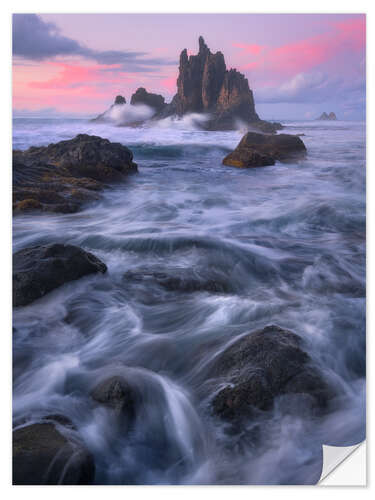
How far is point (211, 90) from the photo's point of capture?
443cm

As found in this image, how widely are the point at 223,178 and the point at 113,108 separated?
88.9 inches

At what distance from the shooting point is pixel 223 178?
586 cm

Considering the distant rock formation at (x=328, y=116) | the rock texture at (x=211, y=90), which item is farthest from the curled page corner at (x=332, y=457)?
the rock texture at (x=211, y=90)

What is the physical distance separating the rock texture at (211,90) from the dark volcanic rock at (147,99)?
0.15 metres

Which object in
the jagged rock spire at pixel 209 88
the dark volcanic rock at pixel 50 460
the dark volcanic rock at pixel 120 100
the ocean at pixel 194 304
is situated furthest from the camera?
the dark volcanic rock at pixel 120 100

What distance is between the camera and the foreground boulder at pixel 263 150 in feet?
17.1

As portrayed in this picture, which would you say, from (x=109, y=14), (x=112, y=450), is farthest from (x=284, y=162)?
(x=112, y=450)

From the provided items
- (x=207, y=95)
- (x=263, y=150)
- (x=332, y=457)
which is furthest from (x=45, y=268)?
(x=263, y=150)

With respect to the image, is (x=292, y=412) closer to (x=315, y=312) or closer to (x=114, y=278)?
(x=315, y=312)

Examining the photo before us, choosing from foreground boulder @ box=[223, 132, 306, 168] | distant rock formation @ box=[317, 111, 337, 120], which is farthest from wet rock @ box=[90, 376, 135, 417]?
foreground boulder @ box=[223, 132, 306, 168]

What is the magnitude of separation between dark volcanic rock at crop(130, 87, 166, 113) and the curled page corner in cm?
333

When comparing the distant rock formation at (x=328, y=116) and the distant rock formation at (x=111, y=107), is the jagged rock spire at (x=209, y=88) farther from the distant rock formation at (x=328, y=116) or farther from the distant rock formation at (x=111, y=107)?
the distant rock formation at (x=328, y=116)

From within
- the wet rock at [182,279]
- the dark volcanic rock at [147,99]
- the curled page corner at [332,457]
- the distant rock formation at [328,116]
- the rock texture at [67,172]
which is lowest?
the curled page corner at [332,457]
